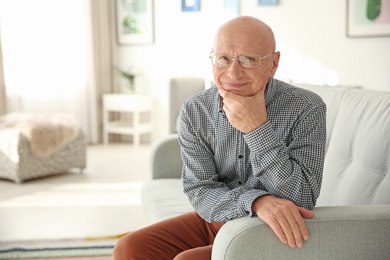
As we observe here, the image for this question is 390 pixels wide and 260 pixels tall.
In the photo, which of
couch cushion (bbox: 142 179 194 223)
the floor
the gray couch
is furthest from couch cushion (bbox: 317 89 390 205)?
the floor

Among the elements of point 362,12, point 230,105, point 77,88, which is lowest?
point 77,88

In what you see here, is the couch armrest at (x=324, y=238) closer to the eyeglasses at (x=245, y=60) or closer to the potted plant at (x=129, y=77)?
the eyeglasses at (x=245, y=60)

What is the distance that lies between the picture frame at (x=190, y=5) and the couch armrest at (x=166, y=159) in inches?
148

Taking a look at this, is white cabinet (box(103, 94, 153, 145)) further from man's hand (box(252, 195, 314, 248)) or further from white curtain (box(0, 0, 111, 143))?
man's hand (box(252, 195, 314, 248))

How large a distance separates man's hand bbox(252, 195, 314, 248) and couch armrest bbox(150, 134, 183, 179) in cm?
124

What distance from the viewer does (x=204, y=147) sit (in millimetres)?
1592

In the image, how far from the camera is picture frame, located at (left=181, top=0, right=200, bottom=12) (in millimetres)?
6066

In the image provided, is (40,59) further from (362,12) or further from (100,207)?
(362,12)

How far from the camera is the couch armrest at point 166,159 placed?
253 centimetres

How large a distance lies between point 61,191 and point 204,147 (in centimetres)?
268

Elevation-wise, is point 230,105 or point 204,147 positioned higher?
point 230,105

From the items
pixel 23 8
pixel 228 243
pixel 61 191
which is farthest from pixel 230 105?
pixel 23 8

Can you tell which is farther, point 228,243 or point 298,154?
point 298,154

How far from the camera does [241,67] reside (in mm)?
1440
